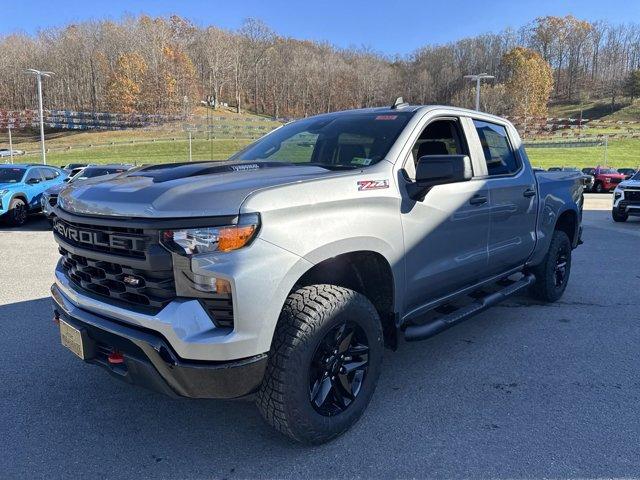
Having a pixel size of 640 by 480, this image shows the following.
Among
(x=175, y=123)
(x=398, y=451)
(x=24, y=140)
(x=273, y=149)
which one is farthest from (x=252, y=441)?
(x=24, y=140)

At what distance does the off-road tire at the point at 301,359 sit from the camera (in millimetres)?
2539

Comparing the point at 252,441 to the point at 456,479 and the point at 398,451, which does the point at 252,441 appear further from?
the point at 456,479

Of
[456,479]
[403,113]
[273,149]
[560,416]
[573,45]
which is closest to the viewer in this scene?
[456,479]

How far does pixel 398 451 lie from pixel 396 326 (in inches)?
29.6

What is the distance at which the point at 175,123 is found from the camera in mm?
71125

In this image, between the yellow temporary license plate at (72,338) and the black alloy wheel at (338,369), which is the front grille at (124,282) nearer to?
the yellow temporary license plate at (72,338)

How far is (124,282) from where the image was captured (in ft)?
8.33

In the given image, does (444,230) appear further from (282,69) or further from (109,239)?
(282,69)

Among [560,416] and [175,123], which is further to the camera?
[175,123]

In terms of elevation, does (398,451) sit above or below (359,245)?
below

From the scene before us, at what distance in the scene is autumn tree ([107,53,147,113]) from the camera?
86.1m

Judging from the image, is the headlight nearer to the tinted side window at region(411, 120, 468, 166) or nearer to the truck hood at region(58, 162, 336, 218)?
the truck hood at region(58, 162, 336, 218)

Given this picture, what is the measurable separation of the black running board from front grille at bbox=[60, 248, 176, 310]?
168 cm

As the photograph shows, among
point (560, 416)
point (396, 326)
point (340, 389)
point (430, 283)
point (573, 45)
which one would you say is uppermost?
point (573, 45)
